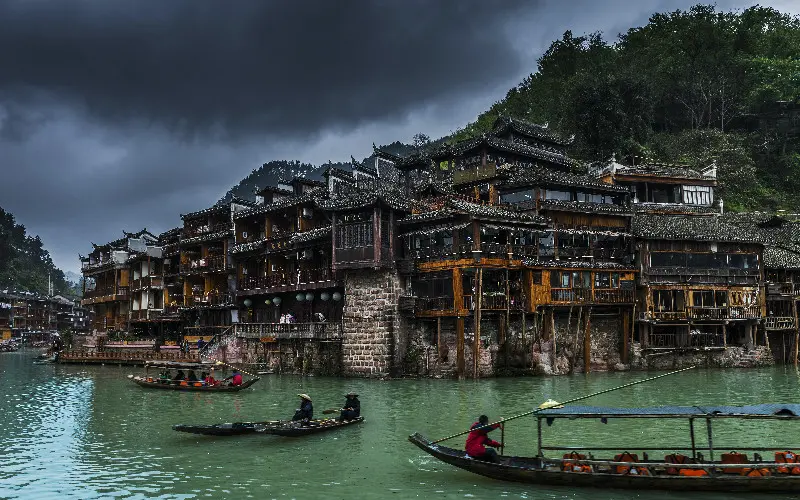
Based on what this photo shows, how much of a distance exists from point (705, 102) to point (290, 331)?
4460 cm

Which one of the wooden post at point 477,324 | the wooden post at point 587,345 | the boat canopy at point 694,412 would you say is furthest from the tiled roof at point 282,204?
the boat canopy at point 694,412

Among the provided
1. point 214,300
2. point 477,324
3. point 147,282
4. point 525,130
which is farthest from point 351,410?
point 147,282

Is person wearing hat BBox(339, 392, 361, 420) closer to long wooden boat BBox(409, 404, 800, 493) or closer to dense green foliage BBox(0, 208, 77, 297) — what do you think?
long wooden boat BBox(409, 404, 800, 493)

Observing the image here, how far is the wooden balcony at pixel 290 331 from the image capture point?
127ft

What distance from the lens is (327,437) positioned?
66.7 ft

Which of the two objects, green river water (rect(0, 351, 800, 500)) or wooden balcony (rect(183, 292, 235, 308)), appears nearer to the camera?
green river water (rect(0, 351, 800, 500))

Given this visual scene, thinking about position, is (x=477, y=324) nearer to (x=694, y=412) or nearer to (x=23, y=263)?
(x=694, y=412)

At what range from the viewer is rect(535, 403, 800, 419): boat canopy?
13836mm

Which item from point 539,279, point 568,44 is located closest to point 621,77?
point 568,44

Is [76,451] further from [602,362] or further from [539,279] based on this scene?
[602,362]

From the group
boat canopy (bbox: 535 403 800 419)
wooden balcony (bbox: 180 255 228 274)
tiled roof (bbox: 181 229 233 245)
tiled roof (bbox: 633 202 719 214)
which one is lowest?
boat canopy (bbox: 535 403 800 419)

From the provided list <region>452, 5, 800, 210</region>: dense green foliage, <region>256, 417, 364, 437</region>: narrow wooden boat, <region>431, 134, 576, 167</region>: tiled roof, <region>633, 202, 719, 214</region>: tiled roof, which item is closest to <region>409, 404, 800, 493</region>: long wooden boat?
<region>256, 417, 364, 437</region>: narrow wooden boat

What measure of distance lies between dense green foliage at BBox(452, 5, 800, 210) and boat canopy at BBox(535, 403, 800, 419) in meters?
43.8

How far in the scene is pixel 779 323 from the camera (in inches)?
1655
